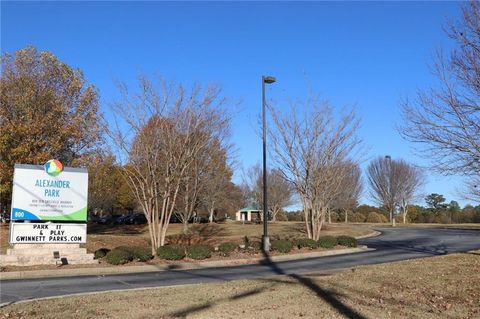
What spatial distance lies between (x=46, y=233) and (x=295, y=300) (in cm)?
1135

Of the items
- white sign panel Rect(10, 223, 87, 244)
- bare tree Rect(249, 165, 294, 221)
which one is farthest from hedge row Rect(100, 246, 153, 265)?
bare tree Rect(249, 165, 294, 221)

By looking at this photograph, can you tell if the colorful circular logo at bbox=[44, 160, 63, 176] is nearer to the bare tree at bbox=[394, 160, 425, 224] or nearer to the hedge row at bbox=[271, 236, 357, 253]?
the hedge row at bbox=[271, 236, 357, 253]

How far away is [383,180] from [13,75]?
4515 cm

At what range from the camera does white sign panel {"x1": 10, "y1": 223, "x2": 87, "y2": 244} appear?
16.8 meters

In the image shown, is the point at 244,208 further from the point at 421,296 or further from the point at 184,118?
the point at 421,296

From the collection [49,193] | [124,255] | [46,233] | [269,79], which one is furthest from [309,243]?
[49,193]

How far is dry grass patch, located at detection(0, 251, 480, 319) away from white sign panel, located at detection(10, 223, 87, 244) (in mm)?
7921

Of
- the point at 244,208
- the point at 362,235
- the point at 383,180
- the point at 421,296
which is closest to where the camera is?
the point at 421,296

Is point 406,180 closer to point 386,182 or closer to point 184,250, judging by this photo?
point 386,182

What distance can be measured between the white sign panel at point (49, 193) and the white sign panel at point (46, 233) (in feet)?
0.84

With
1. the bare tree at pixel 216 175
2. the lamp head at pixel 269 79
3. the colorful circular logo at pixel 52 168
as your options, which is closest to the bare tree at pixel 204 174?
the bare tree at pixel 216 175

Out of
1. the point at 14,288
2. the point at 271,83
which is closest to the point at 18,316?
the point at 14,288

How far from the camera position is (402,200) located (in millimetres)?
61656

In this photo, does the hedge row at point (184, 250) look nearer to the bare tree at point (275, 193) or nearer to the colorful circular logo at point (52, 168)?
the colorful circular logo at point (52, 168)
